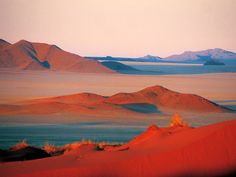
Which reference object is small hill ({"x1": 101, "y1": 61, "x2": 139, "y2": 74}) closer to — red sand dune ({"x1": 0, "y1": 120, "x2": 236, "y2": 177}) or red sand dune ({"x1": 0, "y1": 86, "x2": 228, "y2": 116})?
red sand dune ({"x1": 0, "y1": 86, "x2": 228, "y2": 116})

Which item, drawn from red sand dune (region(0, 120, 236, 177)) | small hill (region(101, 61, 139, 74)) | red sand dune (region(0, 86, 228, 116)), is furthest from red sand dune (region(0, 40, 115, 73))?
red sand dune (region(0, 120, 236, 177))

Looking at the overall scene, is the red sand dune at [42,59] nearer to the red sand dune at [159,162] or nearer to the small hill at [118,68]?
the small hill at [118,68]

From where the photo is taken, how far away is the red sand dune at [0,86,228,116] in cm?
5691

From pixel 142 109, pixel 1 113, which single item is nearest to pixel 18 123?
pixel 1 113

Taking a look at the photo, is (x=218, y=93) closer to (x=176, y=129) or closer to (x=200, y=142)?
(x=176, y=129)

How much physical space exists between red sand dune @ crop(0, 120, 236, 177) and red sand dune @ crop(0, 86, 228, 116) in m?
38.2

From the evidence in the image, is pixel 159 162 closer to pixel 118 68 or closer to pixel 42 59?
pixel 42 59

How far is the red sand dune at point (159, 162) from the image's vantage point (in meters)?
14.4

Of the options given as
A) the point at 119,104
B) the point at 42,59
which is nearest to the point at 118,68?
the point at 42,59

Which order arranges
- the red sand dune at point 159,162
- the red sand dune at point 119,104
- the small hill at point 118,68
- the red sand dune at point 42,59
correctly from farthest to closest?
the small hill at point 118,68
the red sand dune at point 42,59
the red sand dune at point 119,104
the red sand dune at point 159,162

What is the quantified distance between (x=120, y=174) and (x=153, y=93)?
56.1m

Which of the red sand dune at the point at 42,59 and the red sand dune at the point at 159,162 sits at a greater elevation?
the red sand dune at the point at 42,59

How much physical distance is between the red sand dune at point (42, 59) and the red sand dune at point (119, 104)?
231ft

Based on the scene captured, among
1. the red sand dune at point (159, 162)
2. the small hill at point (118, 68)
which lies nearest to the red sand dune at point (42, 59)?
the small hill at point (118, 68)
